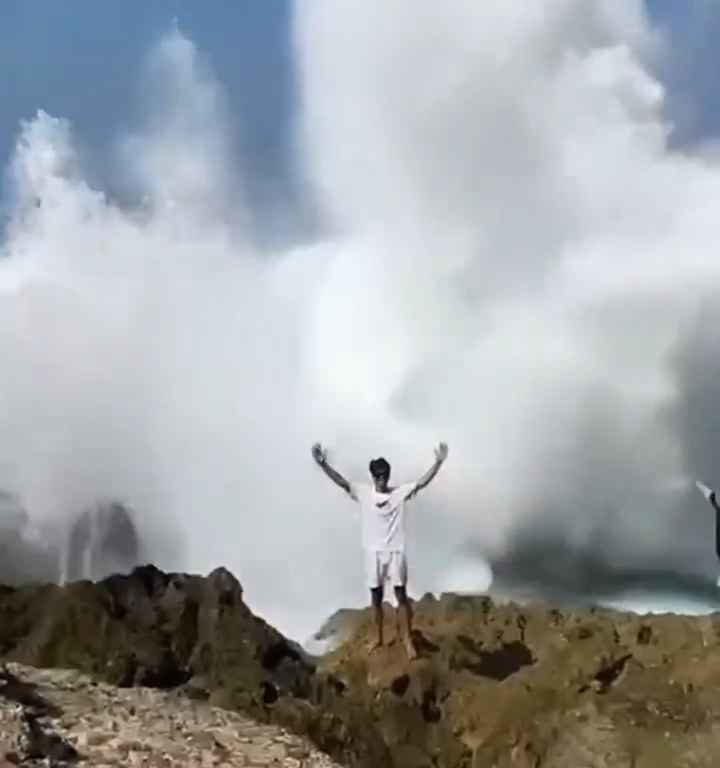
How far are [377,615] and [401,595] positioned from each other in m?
0.65

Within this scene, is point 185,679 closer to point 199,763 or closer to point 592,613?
point 199,763

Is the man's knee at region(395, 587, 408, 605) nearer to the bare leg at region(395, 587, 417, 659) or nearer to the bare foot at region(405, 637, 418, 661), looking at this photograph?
the bare leg at region(395, 587, 417, 659)

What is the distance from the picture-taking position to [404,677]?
15.4 metres

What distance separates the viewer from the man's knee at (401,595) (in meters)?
15.2

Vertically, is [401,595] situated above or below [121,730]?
above

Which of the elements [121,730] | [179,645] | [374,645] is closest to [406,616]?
[374,645]

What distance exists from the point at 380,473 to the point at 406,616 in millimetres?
1803

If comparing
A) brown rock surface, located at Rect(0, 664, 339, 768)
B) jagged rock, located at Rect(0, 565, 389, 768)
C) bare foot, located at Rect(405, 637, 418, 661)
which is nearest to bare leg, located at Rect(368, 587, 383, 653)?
bare foot, located at Rect(405, 637, 418, 661)

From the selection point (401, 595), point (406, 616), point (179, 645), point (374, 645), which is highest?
point (401, 595)

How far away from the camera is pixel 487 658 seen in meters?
16.5

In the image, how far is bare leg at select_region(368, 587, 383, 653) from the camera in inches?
604

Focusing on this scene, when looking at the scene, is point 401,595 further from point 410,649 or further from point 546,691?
point 546,691

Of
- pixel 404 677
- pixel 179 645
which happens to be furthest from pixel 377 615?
pixel 179 645

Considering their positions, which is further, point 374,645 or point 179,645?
point 374,645
